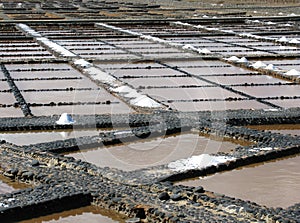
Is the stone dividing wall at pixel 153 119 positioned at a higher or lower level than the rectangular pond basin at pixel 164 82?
higher

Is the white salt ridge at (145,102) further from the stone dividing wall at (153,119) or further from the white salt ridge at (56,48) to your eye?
the white salt ridge at (56,48)

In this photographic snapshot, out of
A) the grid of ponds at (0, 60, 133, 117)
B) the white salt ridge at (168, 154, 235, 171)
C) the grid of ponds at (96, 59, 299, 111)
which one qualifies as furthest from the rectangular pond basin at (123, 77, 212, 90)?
the white salt ridge at (168, 154, 235, 171)

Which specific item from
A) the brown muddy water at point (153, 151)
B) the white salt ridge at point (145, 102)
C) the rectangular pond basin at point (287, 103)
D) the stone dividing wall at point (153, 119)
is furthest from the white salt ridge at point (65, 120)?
the rectangular pond basin at point (287, 103)

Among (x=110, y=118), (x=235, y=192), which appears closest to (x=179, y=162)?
(x=235, y=192)

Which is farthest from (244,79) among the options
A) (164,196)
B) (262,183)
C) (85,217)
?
(85,217)

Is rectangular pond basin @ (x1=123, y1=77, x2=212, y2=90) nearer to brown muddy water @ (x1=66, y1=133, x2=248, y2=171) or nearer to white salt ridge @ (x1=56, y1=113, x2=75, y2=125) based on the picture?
white salt ridge @ (x1=56, y1=113, x2=75, y2=125)
